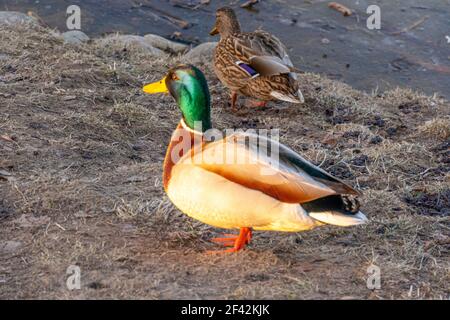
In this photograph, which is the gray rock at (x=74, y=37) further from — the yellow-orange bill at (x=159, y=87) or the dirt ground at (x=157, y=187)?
the yellow-orange bill at (x=159, y=87)

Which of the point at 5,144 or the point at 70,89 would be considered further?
the point at 70,89

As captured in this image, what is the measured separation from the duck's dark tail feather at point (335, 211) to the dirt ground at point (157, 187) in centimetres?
28

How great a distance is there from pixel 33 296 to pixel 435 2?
7.84m

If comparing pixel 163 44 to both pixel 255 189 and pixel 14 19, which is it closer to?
pixel 14 19

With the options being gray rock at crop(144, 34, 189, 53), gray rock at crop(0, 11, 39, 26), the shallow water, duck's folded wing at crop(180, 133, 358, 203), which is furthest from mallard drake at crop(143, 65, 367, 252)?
the shallow water

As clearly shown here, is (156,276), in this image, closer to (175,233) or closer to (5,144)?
(175,233)

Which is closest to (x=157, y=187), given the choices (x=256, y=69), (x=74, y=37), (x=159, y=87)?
(x=159, y=87)

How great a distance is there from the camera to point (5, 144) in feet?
17.0

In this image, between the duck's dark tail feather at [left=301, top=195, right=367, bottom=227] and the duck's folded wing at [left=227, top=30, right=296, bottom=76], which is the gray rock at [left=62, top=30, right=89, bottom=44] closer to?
the duck's folded wing at [left=227, top=30, right=296, bottom=76]

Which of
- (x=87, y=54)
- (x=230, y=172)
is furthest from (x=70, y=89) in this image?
(x=230, y=172)

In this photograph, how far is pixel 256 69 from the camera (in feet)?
21.5

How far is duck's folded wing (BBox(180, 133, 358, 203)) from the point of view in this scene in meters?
3.70

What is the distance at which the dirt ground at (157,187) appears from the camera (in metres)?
3.77

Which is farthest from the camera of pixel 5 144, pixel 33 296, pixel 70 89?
pixel 70 89
